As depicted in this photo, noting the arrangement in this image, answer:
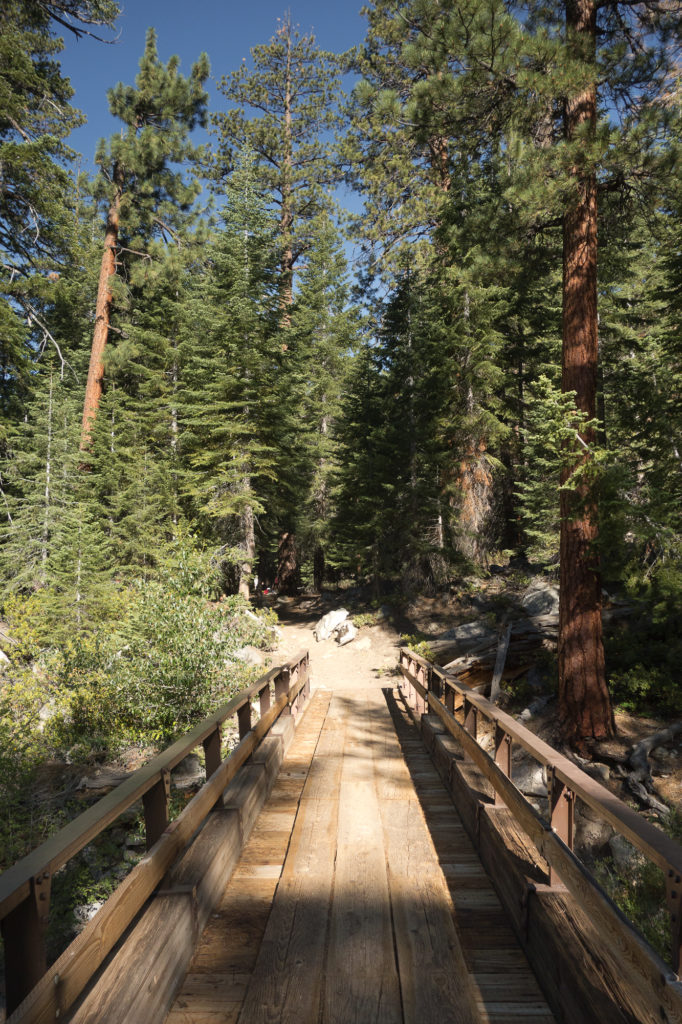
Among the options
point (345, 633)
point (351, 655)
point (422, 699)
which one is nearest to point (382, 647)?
point (351, 655)

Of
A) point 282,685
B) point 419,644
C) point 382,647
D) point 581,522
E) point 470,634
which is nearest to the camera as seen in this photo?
point 282,685

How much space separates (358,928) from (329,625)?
14.9 meters

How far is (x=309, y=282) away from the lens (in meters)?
26.2

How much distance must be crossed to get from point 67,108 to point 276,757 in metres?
18.0

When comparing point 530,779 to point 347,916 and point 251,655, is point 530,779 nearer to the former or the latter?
point 347,916

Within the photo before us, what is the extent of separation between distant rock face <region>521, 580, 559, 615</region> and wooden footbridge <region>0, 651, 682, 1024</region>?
934 cm

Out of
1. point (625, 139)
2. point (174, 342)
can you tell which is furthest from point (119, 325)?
point (625, 139)

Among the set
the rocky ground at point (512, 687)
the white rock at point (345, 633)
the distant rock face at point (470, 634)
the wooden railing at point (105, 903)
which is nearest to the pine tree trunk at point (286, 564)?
the rocky ground at point (512, 687)

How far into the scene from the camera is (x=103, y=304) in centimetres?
2127

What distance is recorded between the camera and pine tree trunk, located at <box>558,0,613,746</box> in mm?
7832

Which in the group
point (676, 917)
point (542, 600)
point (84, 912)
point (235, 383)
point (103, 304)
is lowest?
point (84, 912)

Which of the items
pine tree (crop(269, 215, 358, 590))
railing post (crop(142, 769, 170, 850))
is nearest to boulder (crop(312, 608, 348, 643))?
pine tree (crop(269, 215, 358, 590))

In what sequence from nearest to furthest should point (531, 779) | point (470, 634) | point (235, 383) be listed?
1. point (531, 779)
2. point (470, 634)
3. point (235, 383)

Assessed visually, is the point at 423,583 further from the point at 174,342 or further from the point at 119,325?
the point at 119,325
